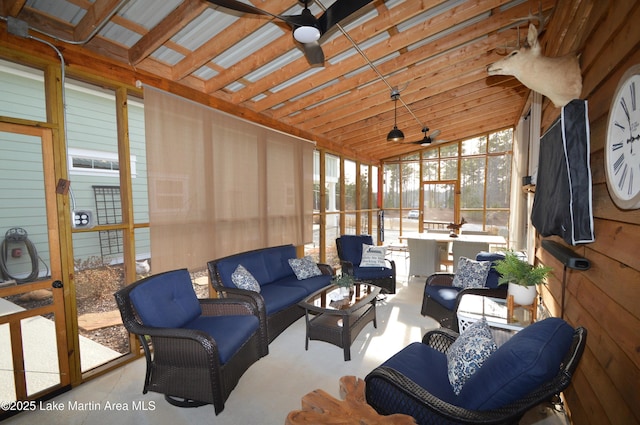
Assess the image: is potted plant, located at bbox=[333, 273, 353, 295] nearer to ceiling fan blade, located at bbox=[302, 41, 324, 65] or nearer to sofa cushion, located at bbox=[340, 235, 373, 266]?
sofa cushion, located at bbox=[340, 235, 373, 266]

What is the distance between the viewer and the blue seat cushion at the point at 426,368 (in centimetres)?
167

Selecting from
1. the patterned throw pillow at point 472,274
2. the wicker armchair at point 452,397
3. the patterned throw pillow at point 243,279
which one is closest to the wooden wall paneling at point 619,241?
the wicker armchair at point 452,397

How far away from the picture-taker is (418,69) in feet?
12.4

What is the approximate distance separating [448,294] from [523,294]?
0.90m

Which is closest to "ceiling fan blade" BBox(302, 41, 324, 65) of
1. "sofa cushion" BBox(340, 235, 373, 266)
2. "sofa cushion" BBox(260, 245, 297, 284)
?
"sofa cushion" BBox(260, 245, 297, 284)

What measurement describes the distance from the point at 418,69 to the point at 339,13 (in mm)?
2537

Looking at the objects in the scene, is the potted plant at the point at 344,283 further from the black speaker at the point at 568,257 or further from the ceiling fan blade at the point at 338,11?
the ceiling fan blade at the point at 338,11

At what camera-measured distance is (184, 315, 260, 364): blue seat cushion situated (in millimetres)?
2180

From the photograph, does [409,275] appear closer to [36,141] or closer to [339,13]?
[339,13]

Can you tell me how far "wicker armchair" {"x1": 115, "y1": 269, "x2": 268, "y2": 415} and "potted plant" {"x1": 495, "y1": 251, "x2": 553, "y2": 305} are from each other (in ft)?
7.44

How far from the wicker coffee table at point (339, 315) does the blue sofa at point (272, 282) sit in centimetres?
33

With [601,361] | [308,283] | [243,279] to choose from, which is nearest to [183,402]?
[243,279]

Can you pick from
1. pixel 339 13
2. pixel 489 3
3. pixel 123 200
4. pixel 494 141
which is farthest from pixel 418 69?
pixel 494 141

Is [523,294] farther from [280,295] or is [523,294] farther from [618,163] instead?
[280,295]
